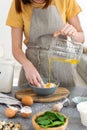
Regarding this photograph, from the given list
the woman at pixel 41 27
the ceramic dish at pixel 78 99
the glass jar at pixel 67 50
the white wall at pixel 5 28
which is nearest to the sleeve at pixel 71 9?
the woman at pixel 41 27

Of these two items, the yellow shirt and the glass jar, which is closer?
the glass jar

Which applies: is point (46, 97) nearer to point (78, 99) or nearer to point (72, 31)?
point (78, 99)

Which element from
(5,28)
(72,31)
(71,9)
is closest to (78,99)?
(72,31)

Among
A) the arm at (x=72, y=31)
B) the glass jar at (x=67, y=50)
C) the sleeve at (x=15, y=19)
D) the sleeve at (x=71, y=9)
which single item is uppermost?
the sleeve at (x=71, y=9)

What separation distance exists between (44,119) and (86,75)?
2747 mm

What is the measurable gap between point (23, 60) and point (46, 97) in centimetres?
26

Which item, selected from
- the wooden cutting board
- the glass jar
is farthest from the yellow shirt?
the wooden cutting board

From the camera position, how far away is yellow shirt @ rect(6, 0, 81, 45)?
1.61 m

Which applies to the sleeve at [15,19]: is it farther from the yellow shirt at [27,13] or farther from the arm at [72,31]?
the arm at [72,31]

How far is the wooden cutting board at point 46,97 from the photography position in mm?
1382

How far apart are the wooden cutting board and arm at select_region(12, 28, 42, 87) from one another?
0.07m

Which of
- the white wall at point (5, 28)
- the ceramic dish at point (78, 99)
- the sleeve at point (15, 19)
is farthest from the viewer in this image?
the white wall at point (5, 28)

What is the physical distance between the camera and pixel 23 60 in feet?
5.02

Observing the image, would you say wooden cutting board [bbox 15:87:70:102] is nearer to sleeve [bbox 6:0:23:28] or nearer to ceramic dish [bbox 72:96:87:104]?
ceramic dish [bbox 72:96:87:104]
